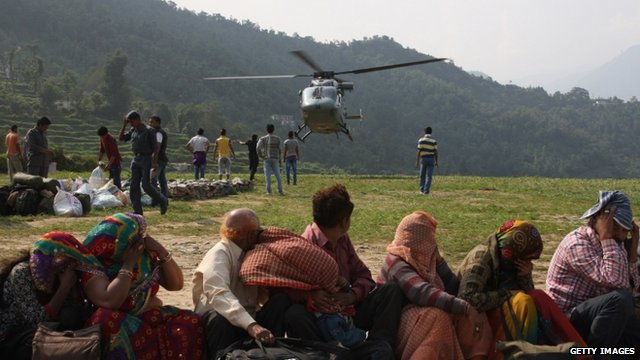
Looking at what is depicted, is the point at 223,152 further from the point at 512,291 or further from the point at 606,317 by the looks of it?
the point at 606,317

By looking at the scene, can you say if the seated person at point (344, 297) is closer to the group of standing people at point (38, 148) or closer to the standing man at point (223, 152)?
the group of standing people at point (38, 148)

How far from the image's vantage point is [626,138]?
144 m

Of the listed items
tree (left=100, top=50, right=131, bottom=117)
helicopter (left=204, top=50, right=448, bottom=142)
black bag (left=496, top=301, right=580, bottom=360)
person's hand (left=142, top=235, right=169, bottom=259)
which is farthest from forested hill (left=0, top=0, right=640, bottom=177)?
black bag (left=496, top=301, right=580, bottom=360)

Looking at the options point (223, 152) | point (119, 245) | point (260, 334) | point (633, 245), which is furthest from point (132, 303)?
point (223, 152)

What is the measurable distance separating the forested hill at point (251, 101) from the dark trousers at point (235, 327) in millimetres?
72341

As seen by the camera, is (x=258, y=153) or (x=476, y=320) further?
(x=258, y=153)

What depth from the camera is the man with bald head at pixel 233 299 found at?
3.45 m

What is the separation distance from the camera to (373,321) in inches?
151

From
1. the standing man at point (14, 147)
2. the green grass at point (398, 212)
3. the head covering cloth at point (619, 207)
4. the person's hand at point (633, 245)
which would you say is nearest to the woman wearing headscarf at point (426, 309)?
the head covering cloth at point (619, 207)

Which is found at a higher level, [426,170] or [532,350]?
[426,170]

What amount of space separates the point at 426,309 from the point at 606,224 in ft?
4.44

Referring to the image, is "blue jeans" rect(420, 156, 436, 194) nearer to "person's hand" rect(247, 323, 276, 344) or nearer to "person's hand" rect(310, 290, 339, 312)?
"person's hand" rect(310, 290, 339, 312)

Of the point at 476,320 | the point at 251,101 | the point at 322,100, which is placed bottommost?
the point at 476,320

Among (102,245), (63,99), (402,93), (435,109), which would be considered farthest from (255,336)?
(402,93)
